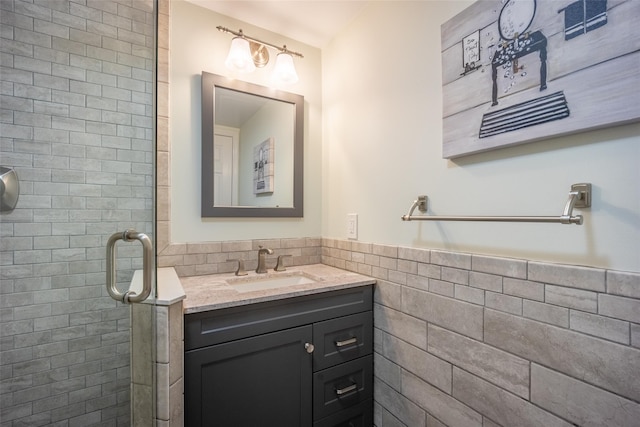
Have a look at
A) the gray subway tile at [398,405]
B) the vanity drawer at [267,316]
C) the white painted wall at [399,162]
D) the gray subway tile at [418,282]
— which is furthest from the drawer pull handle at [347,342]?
the white painted wall at [399,162]

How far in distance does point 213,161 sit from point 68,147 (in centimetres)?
61

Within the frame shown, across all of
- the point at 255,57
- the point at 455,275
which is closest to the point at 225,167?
the point at 255,57

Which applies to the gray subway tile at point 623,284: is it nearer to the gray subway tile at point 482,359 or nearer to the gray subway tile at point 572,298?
the gray subway tile at point 572,298

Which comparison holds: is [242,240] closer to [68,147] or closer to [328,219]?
[328,219]

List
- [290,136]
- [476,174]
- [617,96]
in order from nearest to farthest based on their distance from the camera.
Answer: [617,96] → [476,174] → [290,136]

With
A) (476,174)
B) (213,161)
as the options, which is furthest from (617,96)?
(213,161)

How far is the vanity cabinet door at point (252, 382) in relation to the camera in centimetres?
102

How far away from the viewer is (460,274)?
1078 mm

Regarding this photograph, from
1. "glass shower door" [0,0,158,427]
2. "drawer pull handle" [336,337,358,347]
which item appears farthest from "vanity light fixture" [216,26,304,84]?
"drawer pull handle" [336,337,358,347]

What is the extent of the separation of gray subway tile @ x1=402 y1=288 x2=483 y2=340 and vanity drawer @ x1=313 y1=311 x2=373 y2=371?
0.83ft

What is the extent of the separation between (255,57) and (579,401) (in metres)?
2.06

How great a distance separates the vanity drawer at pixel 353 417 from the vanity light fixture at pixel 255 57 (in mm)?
1865

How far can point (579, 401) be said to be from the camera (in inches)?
30.3

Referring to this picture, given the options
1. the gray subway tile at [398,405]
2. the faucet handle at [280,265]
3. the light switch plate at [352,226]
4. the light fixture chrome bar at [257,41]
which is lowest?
the gray subway tile at [398,405]
